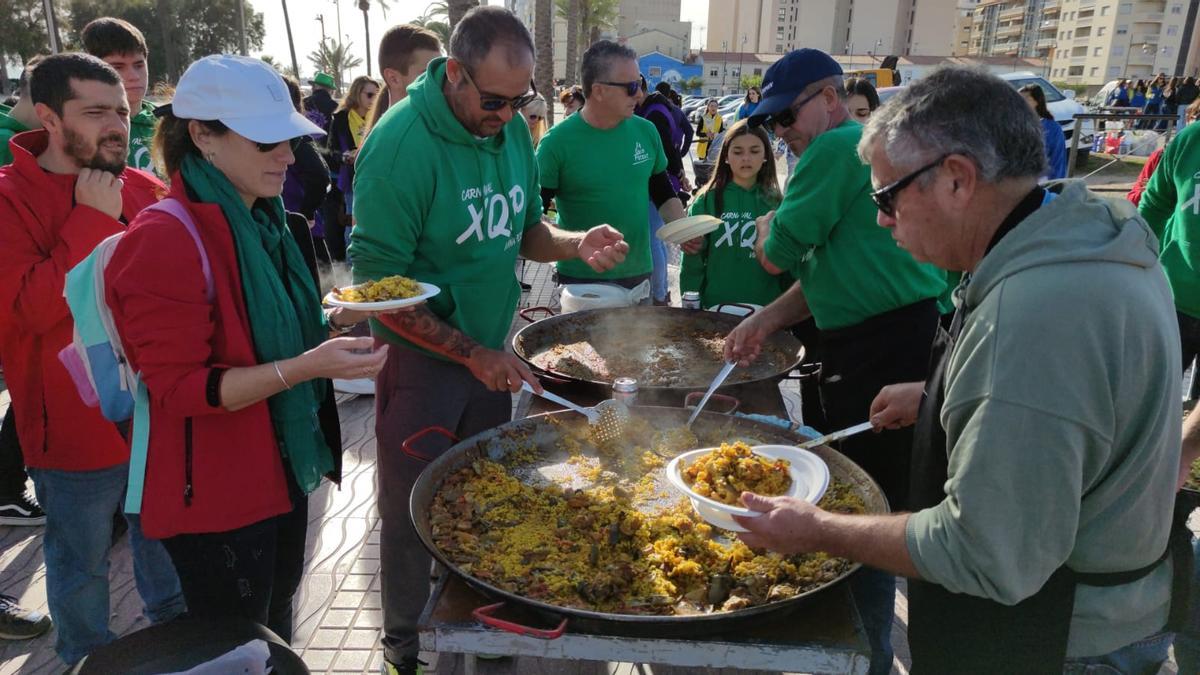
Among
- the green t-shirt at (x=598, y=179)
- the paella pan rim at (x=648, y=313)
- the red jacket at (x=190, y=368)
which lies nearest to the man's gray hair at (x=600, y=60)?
the green t-shirt at (x=598, y=179)

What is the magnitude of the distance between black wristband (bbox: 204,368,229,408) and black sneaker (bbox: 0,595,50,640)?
226 cm

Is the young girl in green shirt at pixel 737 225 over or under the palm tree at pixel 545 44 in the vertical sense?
under

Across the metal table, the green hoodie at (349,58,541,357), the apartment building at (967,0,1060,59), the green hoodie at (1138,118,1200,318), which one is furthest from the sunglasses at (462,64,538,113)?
the apartment building at (967,0,1060,59)

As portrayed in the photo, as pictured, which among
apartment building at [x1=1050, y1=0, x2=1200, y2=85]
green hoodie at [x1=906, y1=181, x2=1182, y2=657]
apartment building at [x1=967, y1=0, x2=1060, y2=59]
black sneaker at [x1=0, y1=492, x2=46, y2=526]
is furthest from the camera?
apartment building at [x1=967, y1=0, x2=1060, y2=59]

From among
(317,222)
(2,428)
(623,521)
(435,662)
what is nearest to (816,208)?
(623,521)

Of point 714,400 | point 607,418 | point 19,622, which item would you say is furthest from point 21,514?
point 714,400

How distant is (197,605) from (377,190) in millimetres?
1375

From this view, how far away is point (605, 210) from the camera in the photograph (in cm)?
453

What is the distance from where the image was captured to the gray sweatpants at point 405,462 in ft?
9.11

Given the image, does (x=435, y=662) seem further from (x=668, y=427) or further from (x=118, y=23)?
(x=118, y=23)

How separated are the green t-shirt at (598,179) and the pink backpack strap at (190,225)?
8.84 ft

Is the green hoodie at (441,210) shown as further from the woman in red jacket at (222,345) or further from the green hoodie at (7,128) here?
the green hoodie at (7,128)

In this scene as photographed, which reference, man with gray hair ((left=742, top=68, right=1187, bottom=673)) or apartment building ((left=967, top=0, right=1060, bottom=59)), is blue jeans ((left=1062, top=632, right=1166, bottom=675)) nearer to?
man with gray hair ((left=742, top=68, right=1187, bottom=673))

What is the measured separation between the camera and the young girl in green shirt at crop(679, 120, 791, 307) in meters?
4.52
